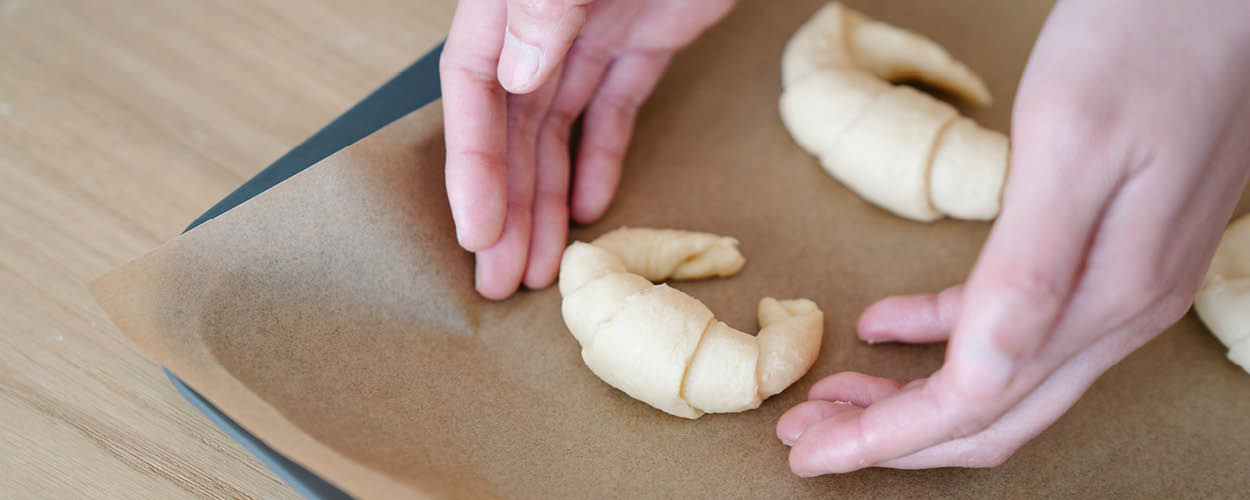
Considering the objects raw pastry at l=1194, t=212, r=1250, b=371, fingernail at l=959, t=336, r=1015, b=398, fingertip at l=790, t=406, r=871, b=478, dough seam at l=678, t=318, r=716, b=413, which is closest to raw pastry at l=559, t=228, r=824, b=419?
dough seam at l=678, t=318, r=716, b=413

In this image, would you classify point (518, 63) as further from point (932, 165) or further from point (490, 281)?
point (932, 165)

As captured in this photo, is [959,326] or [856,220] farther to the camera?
[856,220]

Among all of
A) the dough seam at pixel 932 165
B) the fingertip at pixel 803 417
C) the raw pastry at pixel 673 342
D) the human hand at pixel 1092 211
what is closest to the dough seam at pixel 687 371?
the raw pastry at pixel 673 342

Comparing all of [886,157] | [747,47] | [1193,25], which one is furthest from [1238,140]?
[747,47]

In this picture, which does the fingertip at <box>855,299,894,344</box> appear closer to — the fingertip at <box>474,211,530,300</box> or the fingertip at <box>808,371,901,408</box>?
the fingertip at <box>808,371,901,408</box>

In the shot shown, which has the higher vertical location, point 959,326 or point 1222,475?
point 959,326

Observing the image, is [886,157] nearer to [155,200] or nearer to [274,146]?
[274,146]

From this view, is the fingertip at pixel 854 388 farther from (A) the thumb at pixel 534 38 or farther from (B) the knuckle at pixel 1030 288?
(A) the thumb at pixel 534 38
